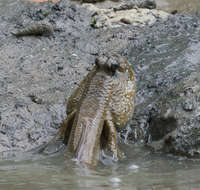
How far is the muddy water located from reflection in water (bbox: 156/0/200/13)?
18.4 feet

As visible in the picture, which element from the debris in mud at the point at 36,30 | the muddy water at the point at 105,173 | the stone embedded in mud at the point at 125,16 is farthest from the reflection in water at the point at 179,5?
the muddy water at the point at 105,173

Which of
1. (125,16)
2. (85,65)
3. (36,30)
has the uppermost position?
(125,16)

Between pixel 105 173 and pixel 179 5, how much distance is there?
22.2 feet

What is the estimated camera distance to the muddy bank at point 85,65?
158 inches

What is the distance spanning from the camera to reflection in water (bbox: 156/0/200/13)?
8.66m

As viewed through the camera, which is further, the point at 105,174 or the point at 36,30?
the point at 36,30

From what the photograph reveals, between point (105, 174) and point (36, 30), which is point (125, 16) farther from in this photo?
point (105, 174)

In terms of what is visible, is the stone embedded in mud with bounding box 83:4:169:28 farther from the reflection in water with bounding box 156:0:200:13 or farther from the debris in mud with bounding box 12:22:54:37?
the reflection in water with bounding box 156:0:200:13

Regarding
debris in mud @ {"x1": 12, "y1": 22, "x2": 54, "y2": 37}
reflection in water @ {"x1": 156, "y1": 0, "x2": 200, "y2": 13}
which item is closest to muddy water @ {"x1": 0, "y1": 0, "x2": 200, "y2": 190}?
debris in mud @ {"x1": 12, "y1": 22, "x2": 54, "y2": 37}

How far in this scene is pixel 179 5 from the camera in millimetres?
9000

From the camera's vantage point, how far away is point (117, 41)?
6.08 meters

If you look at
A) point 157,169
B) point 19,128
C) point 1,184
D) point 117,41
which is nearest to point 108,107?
point 157,169

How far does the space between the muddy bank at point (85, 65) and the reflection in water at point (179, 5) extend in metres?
1.74

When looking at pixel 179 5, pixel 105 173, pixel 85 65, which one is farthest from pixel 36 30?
pixel 179 5
